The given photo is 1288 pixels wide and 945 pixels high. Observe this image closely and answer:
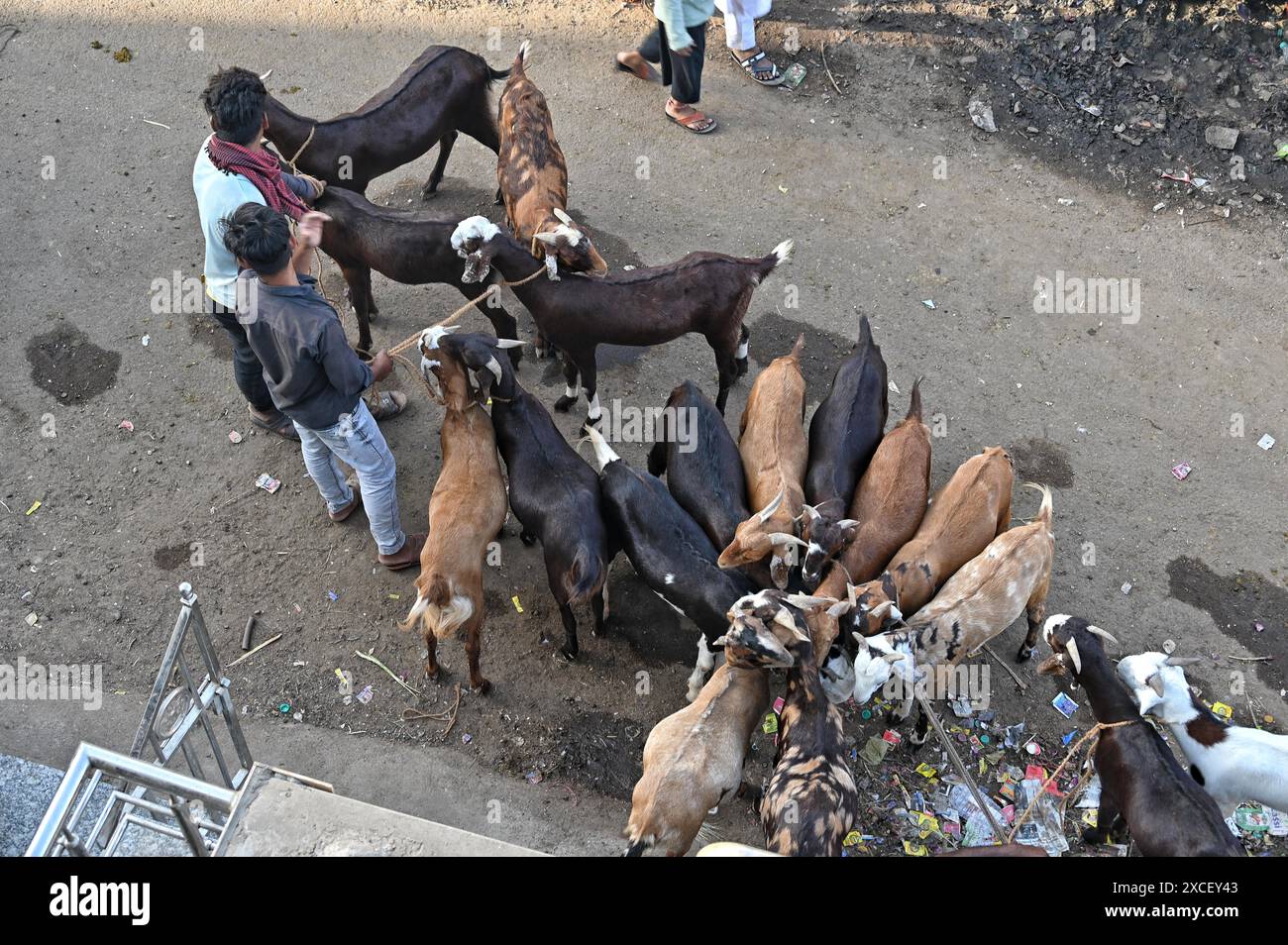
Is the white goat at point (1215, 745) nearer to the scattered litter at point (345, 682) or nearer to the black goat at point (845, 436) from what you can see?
the black goat at point (845, 436)

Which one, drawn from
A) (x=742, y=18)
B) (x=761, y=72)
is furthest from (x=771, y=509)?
(x=742, y=18)

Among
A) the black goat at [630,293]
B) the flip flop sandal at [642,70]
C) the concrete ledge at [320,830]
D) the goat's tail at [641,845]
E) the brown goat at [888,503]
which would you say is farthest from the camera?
the flip flop sandal at [642,70]

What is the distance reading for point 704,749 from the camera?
16.7ft

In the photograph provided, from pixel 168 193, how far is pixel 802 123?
19.7 ft

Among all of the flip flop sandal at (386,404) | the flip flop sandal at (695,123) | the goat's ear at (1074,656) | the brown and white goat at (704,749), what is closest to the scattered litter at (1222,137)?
the flip flop sandal at (695,123)

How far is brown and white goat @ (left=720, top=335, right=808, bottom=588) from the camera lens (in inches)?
228

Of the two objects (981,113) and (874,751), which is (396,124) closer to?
(981,113)

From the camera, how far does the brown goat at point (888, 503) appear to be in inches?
239

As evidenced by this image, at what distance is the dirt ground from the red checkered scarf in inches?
77.1

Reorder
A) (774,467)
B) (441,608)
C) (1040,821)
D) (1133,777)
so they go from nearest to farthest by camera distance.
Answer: (1133,777) → (441,608) → (1040,821) → (774,467)

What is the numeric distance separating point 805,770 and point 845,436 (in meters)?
2.36

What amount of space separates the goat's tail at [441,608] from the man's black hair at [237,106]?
2.86 metres

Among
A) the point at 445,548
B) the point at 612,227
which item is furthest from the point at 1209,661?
the point at 612,227

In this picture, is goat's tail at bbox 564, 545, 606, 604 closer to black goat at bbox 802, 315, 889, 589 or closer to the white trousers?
black goat at bbox 802, 315, 889, 589
